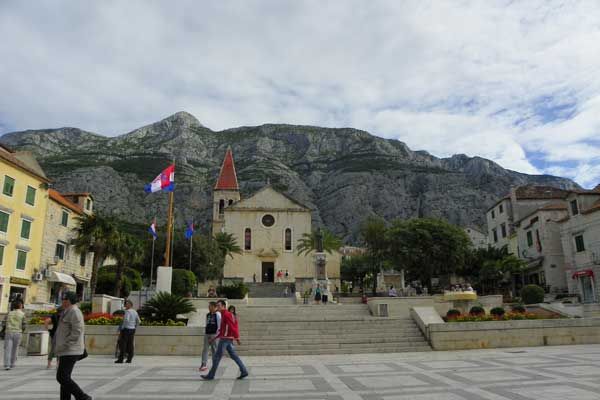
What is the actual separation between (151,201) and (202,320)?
8085 centimetres

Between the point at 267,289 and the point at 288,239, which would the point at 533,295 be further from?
the point at 288,239

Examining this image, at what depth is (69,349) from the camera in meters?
5.88

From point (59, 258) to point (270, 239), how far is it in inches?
864

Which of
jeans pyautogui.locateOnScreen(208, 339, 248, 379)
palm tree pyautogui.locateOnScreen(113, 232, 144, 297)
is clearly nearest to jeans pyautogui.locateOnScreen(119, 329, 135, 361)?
jeans pyautogui.locateOnScreen(208, 339, 248, 379)

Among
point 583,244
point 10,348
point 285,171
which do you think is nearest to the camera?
point 10,348

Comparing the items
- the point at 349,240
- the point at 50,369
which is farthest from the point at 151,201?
the point at 50,369

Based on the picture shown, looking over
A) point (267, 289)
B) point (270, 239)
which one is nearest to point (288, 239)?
point (270, 239)

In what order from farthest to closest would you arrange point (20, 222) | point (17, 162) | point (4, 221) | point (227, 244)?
point (227, 244) → point (20, 222) → point (17, 162) → point (4, 221)

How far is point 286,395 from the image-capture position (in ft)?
24.1

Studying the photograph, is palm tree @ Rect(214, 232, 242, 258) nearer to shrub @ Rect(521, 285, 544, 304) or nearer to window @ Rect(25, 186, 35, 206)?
window @ Rect(25, 186, 35, 206)

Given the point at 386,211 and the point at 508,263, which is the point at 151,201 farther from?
the point at 508,263

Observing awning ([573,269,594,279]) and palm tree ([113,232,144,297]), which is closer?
palm tree ([113,232,144,297])

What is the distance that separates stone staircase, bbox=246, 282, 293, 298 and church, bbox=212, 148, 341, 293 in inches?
253

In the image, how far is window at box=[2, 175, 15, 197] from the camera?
90.8 feet
